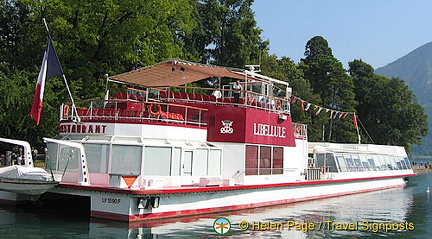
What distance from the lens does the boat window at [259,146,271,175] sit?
849 inches

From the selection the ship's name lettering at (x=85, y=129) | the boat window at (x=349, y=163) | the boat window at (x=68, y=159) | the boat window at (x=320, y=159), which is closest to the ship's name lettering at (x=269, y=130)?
the ship's name lettering at (x=85, y=129)

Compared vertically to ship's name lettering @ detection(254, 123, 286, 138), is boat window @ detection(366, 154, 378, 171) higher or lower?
lower

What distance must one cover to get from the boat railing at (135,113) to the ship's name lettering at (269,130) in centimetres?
245

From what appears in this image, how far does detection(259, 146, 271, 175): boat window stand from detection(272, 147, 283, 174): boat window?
0.50 m

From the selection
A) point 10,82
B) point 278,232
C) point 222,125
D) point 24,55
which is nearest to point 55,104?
point 10,82

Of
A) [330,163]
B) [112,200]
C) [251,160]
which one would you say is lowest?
[112,200]

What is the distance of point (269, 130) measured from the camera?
22.1 m

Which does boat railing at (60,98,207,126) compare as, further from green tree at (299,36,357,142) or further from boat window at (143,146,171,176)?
green tree at (299,36,357,142)

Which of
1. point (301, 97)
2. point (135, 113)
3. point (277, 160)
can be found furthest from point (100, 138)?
point (301, 97)

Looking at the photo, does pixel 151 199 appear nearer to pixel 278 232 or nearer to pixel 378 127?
pixel 278 232

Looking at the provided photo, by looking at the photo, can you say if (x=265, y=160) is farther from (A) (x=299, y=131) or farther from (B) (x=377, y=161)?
(B) (x=377, y=161)

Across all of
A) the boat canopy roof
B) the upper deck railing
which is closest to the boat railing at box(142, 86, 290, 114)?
the upper deck railing

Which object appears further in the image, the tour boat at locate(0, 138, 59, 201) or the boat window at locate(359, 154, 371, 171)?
the boat window at locate(359, 154, 371, 171)

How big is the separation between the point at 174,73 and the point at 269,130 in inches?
199
